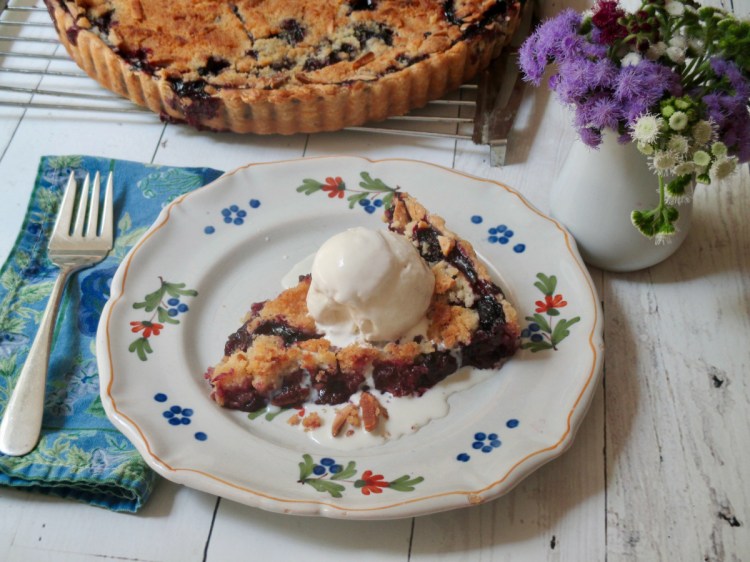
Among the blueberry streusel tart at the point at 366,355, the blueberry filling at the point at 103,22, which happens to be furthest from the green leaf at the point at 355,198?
the blueberry filling at the point at 103,22

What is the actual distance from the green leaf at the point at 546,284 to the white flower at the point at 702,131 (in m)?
0.38

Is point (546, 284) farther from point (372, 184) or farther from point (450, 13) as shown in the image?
point (450, 13)

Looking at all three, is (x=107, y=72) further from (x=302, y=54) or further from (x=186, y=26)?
(x=302, y=54)

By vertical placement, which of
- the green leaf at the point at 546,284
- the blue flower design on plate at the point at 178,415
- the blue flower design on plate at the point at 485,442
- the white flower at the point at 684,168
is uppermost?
the white flower at the point at 684,168

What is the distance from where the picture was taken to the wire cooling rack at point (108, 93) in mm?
1841

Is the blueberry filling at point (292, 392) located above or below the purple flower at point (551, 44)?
below

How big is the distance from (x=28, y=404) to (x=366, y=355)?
57cm

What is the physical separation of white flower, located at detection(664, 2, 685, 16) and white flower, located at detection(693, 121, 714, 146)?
0.19m

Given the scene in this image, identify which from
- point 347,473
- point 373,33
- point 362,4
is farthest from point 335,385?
point 362,4

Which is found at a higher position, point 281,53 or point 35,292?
point 281,53

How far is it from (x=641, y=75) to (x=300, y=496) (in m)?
0.81

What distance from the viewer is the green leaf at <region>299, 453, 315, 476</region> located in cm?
124

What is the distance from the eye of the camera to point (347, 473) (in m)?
1.25

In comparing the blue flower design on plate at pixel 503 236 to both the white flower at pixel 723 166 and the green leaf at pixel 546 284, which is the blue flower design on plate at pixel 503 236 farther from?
the white flower at pixel 723 166
